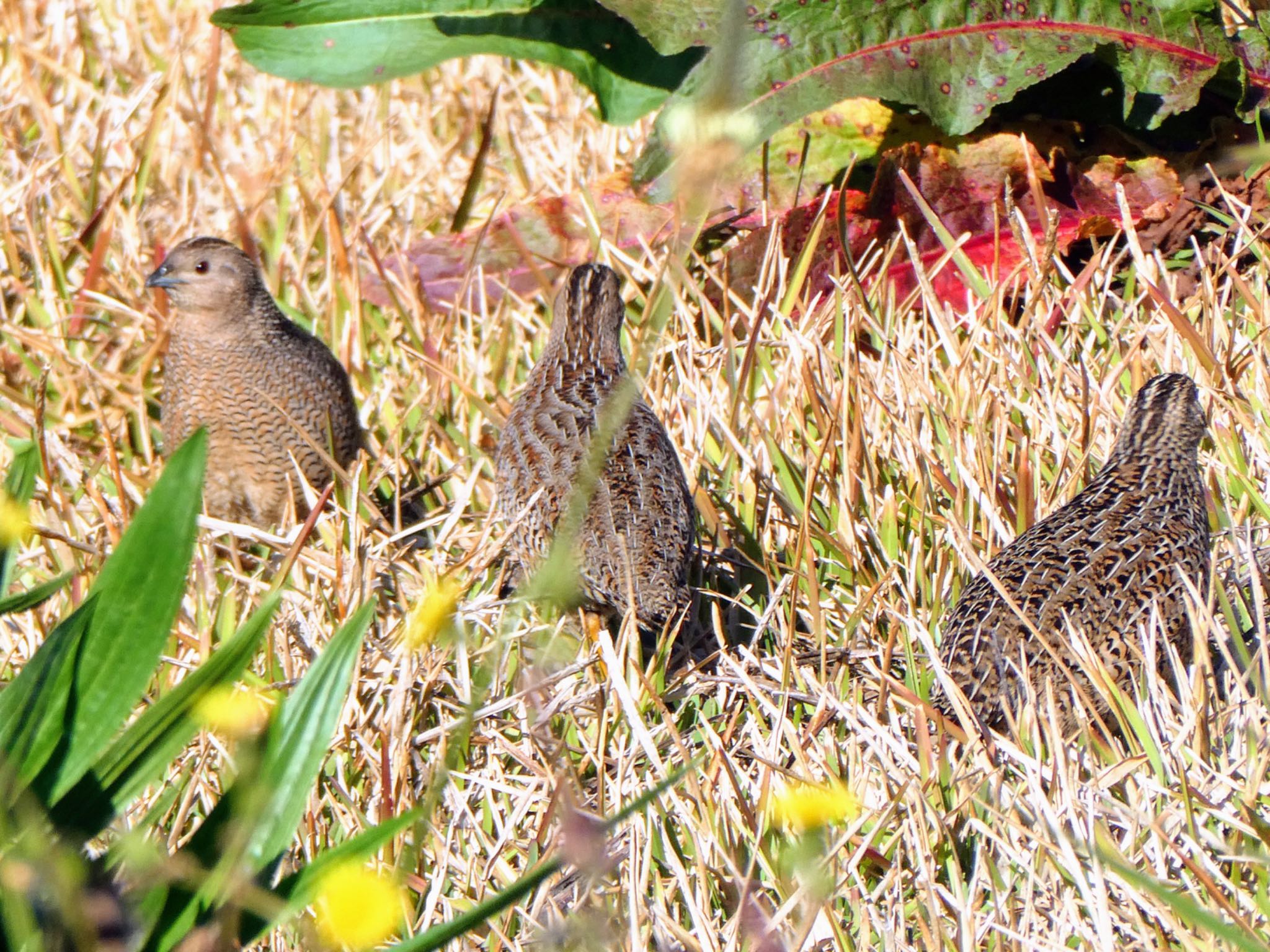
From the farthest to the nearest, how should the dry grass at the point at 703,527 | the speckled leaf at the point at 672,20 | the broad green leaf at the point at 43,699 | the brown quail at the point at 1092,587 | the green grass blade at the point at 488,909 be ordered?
the speckled leaf at the point at 672,20 → the brown quail at the point at 1092,587 → the dry grass at the point at 703,527 → the broad green leaf at the point at 43,699 → the green grass blade at the point at 488,909

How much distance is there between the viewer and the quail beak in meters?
5.09

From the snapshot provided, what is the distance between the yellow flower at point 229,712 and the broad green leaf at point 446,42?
349cm

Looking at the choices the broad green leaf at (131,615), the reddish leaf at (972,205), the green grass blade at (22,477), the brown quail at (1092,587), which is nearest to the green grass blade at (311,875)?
the broad green leaf at (131,615)

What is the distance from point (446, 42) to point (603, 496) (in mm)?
2830

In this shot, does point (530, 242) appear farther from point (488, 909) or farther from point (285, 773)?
point (488, 909)

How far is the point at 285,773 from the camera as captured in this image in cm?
233

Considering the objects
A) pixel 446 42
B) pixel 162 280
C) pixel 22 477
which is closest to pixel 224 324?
pixel 162 280

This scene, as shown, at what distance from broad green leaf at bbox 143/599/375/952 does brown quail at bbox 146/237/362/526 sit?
2610 millimetres

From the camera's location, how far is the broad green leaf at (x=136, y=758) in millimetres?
2381

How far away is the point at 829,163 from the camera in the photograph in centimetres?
570

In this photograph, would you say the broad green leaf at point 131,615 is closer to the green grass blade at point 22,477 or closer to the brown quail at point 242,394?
the green grass blade at point 22,477

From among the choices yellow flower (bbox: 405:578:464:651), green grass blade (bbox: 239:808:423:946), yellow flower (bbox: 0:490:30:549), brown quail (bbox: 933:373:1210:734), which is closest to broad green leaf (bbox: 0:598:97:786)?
yellow flower (bbox: 0:490:30:549)

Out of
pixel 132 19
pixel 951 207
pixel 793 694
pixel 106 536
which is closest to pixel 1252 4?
pixel 951 207

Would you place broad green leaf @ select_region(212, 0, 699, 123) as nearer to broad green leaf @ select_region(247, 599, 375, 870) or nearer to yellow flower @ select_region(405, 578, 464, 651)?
broad green leaf @ select_region(247, 599, 375, 870)
